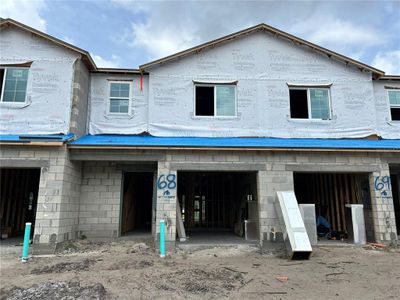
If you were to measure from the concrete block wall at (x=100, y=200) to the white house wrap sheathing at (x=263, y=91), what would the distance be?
237 cm

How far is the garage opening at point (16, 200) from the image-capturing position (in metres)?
12.0

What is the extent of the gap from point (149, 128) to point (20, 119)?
4.57 metres

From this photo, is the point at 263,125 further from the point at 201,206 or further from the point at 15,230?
the point at 15,230

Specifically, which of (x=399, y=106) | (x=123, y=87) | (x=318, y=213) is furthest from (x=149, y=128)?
(x=399, y=106)

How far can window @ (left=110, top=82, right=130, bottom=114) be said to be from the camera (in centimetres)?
1214

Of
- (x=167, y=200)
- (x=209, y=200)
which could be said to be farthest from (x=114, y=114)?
(x=209, y=200)

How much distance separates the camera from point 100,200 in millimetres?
10859

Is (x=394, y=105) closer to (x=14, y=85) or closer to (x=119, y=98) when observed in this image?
(x=119, y=98)

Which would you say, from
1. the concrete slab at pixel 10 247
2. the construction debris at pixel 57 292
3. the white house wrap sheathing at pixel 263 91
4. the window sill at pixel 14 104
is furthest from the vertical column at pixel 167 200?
the window sill at pixel 14 104

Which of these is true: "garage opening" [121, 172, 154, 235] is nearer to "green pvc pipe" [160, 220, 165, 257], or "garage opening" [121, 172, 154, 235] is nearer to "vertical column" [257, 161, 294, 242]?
"green pvc pipe" [160, 220, 165, 257]

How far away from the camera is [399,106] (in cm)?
1312

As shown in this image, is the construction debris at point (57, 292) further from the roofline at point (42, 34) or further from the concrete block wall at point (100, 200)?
the roofline at point (42, 34)

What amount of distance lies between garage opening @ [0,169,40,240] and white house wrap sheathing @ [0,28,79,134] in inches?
114

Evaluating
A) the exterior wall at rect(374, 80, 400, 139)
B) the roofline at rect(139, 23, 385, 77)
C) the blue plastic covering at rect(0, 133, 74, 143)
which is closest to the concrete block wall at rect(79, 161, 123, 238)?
the blue plastic covering at rect(0, 133, 74, 143)
